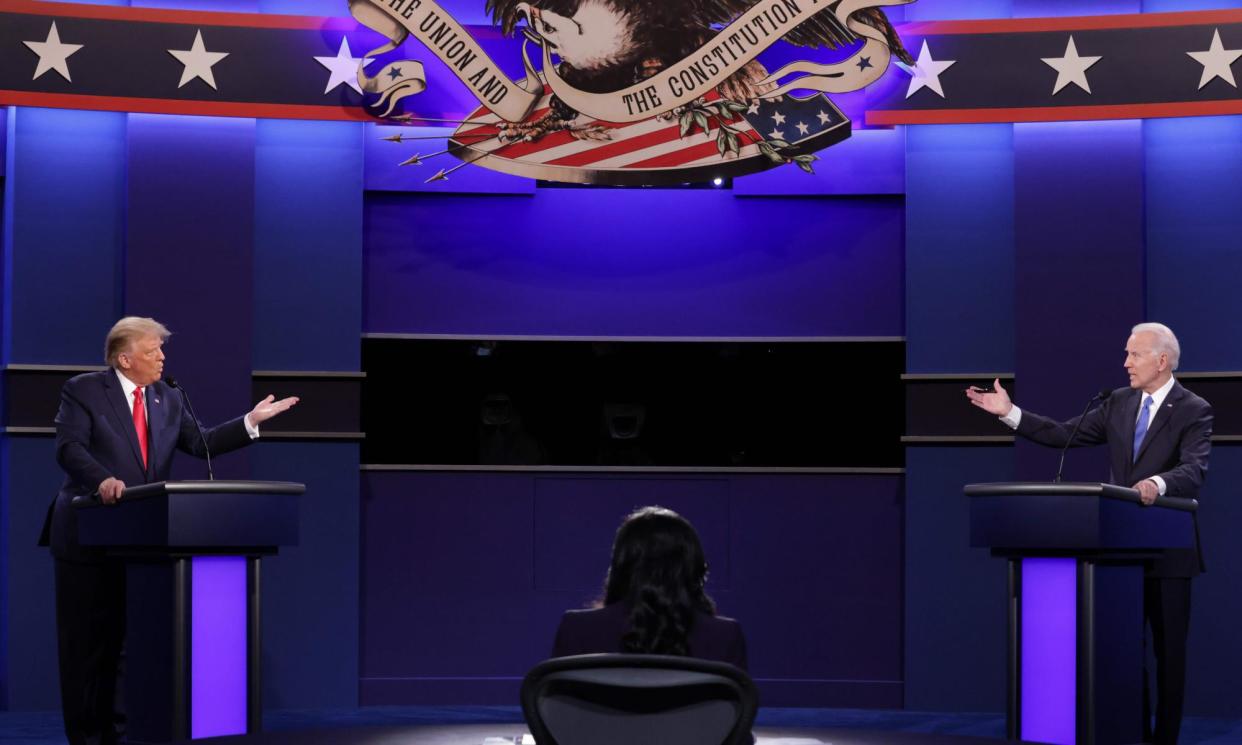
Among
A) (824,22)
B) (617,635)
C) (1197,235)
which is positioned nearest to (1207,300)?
(1197,235)

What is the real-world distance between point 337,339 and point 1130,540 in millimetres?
3520

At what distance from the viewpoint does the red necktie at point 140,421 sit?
4.79 meters

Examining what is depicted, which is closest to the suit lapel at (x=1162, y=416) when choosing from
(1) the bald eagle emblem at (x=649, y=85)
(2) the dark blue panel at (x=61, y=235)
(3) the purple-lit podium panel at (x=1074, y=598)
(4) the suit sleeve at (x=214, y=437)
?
(3) the purple-lit podium panel at (x=1074, y=598)

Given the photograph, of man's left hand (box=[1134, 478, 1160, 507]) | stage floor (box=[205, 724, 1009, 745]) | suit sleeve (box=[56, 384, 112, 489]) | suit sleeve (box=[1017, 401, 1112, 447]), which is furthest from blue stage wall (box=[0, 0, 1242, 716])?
stage floor (box=[205, 724, 1009, 745])

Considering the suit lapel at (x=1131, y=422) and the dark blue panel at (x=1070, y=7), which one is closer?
the suit lapel at (x=1131, y=422)

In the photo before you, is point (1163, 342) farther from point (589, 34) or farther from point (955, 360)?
point (589, 34)

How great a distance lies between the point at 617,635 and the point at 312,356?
4.19 metres

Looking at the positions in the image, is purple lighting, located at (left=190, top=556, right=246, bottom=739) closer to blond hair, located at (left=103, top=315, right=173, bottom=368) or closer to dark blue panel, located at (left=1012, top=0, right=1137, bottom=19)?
blond hair, located at (left=103, top=315, right=173, bottom=368)

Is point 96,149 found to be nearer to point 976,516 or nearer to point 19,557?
point 19,557

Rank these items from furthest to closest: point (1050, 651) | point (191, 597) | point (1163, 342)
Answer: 1. point (1163, 342)
2. point (1050, 651)
3. point (191, 597)

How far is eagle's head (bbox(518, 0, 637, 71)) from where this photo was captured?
6.35 m

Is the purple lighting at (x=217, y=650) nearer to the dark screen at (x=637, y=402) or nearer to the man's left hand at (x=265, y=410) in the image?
the man's left hand at (x=265, y=410)

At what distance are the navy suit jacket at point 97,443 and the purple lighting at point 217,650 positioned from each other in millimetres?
581

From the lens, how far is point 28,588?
20.3ft
